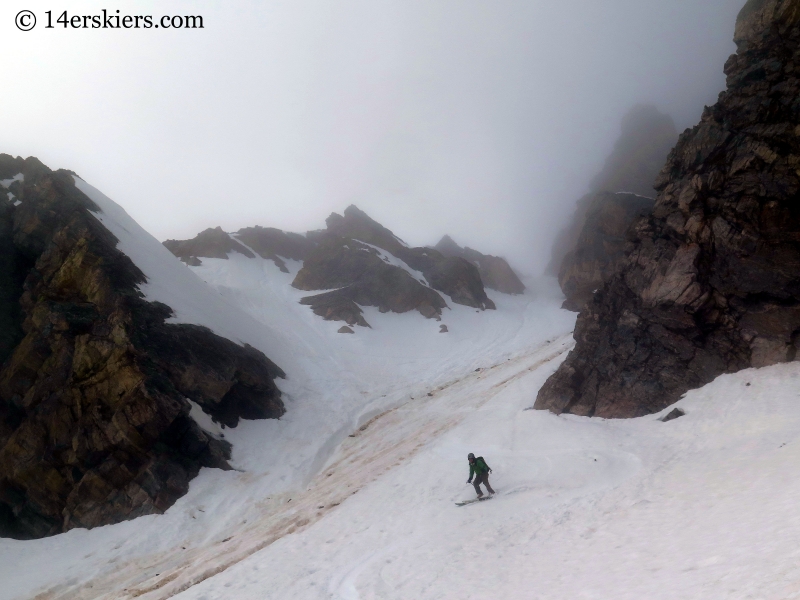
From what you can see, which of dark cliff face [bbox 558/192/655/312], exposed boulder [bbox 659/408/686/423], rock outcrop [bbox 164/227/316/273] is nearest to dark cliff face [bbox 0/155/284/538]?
exposed boulder [bbox 659/408/686/423]

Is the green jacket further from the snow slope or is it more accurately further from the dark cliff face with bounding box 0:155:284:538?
the dark cliff face with bounding box 0:155:284:538

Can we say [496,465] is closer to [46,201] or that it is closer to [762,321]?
[762,321]

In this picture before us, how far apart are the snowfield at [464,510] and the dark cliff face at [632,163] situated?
206 feet

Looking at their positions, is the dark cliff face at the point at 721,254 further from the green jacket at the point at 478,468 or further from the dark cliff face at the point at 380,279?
the dark cliff face at the point at 380,279

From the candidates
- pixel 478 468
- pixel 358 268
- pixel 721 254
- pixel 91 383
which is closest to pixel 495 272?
pixel 358 268

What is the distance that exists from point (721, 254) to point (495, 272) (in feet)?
246

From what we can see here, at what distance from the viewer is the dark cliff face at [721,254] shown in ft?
62.8

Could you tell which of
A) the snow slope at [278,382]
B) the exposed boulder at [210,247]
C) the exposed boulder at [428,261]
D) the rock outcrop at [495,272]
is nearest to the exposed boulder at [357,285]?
the snow slope at [278,382]

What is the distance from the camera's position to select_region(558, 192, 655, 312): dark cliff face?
6372 centimetres

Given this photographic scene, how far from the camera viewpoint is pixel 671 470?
14.6 metres

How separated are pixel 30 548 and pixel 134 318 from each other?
38.1 feet

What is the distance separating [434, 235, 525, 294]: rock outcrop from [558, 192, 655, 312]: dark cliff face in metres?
17.7

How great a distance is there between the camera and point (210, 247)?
73.6m

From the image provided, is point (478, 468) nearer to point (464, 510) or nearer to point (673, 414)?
point (464, 510)
